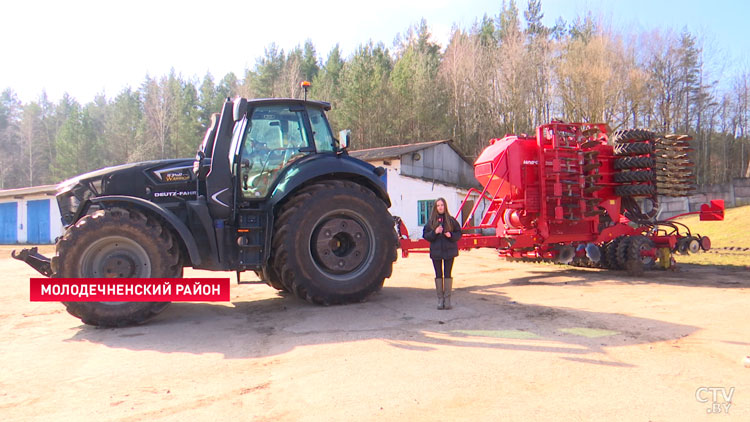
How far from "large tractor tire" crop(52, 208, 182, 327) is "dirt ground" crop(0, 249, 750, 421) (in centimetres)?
22

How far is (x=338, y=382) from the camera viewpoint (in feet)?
12.4

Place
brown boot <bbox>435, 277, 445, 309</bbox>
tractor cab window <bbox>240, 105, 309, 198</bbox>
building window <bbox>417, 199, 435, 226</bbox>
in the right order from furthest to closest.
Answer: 1. building window <bbox>417, 199, 435, 226</bbox>
2. brown boot <bbox>435, 277, 445, 309</bbox>
3. tractor cab window <bbox>240, 105, 309, 198</bbox>

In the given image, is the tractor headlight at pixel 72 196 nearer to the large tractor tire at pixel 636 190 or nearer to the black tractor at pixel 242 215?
the black tractor at pixel 242 215

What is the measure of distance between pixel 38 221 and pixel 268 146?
2746cm

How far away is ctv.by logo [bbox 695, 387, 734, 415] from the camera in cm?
319

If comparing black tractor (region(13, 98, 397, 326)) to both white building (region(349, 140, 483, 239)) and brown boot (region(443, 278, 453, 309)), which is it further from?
white building (region(349, 140, 483, 239))

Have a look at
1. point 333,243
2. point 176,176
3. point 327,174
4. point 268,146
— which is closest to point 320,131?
point 327,174

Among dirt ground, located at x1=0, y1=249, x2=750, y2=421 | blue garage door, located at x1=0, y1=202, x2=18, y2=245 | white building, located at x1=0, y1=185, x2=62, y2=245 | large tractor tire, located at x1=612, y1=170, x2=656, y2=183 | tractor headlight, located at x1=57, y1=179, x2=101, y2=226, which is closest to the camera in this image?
dirt ground, located at x1=0, y1=249, x2=750, y2=421

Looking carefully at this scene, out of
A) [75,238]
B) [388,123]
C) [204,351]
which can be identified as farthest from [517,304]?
[388,123]

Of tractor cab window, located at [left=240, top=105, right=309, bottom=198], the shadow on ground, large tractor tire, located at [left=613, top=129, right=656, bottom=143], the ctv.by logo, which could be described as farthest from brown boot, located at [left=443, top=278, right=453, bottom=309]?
large tractor tire, located at [left=613, top=129, right=656, bottom=143]

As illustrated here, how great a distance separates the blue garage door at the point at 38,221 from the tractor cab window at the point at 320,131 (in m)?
26.8

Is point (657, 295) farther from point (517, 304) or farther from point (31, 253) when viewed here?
point (31, 253)

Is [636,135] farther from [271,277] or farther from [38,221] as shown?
[38,221]

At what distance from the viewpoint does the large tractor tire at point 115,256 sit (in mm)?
5348
